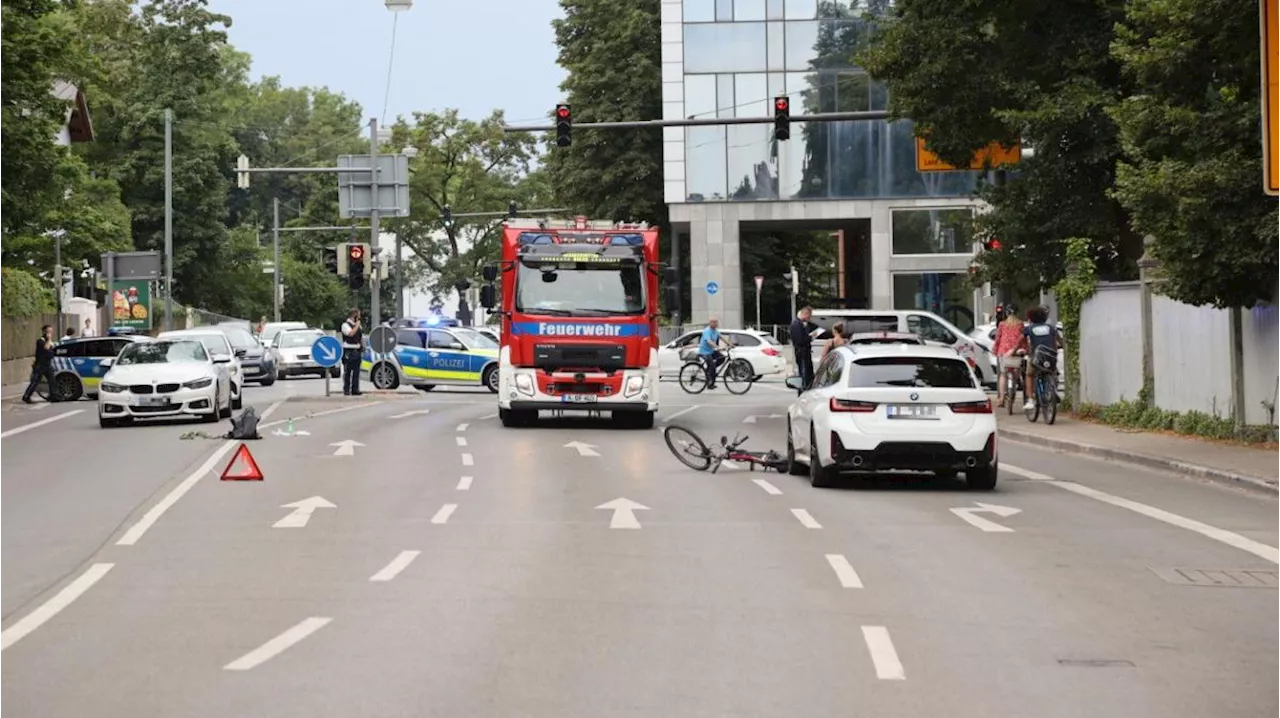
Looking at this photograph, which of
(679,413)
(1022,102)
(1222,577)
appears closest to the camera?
(1222,577)

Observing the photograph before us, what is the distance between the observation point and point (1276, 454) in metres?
21.8

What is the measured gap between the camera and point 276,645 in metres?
9.74

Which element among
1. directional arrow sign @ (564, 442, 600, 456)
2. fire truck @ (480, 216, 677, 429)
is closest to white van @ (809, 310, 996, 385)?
fire truck @ (480, 216, 677, 429)

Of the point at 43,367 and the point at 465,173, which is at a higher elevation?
the point at 465,173

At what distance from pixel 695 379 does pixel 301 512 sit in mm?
29026

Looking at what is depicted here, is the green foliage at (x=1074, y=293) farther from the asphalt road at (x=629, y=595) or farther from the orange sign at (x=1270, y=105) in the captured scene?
the orange sign at (x=1270, y=105)

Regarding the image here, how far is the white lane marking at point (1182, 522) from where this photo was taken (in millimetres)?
14023

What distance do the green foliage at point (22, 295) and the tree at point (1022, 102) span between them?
3124 cm

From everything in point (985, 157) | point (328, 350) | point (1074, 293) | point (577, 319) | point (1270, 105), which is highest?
point (985, 157)

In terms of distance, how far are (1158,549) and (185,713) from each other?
841 centimetres

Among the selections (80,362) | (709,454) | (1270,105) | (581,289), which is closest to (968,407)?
(1270,105)

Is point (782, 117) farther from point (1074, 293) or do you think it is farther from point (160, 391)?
point (160, 391)

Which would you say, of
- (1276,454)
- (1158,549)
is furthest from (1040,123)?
(1158,549)

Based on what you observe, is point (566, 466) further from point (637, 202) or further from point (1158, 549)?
point (637, 202)
